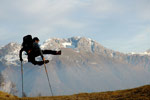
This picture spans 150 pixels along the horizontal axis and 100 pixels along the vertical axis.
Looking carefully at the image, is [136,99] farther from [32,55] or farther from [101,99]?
[32,55]

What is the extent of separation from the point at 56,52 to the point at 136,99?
6.64 meters

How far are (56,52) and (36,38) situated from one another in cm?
180

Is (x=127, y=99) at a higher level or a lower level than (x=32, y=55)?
lower

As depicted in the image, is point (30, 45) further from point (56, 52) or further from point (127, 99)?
point (127, 99)

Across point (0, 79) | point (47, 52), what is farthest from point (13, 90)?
point (47, 52)

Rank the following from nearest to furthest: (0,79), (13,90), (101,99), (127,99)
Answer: (127,99)
(101,99)
(0,79)
(13,90)

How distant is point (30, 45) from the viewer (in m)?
17.8

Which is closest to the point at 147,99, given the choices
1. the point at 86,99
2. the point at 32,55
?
the point at 86,99

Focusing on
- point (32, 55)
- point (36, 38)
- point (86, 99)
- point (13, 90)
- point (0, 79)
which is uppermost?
point (36, 38)

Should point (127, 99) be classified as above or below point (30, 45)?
below

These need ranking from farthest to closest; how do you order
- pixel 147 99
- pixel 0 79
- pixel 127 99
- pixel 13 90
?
pixel 13 90, pixel 0 79, pixel 127 99, pixel 147 99

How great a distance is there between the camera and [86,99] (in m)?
18.7

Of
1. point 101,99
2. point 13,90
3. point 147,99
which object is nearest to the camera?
point 147,99

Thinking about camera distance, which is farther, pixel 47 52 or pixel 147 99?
pixel 47 52
